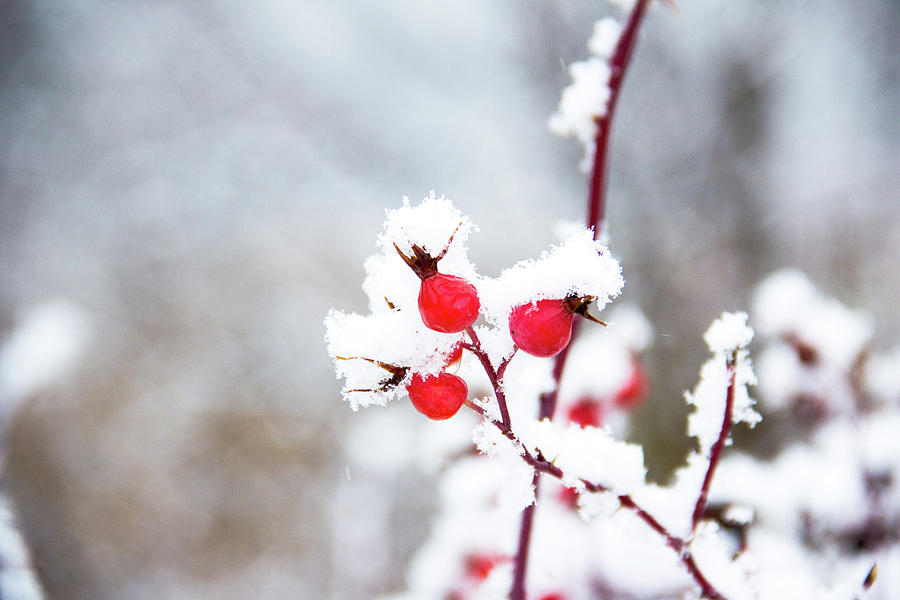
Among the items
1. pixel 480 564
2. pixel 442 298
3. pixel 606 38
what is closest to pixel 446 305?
pixel 442 298

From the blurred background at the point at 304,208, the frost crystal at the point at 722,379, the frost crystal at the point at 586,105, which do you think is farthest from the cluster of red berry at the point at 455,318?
the blurred background at the point at 304,208

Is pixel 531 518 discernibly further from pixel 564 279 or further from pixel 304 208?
pixel 304 208

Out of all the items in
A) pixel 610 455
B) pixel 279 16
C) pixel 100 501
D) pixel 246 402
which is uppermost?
pixel 279 16

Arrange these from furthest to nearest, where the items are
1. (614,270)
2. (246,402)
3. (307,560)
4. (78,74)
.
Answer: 1. (78,74)
2. (246,402)
3. (307,560)
4. (614,270)

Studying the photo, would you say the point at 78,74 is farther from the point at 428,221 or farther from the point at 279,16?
the point at 428,221

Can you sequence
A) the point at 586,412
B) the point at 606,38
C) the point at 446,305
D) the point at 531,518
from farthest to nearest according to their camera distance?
the point at 586,412
the point at 606,38
the point at 531,518
the point at 446,305

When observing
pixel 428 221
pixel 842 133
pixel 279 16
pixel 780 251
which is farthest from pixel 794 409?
pixel 279 16
